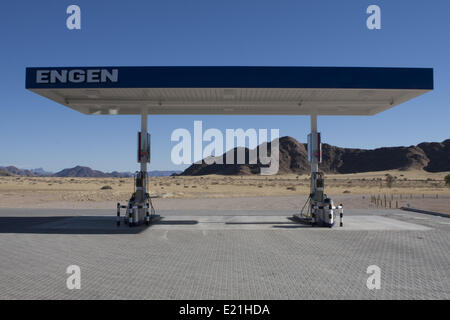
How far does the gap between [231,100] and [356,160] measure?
180 meters

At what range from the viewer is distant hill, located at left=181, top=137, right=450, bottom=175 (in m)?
163

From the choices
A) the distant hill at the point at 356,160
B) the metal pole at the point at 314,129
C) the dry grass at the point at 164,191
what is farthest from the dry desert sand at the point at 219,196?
the distant hill at the point at 356,160

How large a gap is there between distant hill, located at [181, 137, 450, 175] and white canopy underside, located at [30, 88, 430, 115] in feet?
466

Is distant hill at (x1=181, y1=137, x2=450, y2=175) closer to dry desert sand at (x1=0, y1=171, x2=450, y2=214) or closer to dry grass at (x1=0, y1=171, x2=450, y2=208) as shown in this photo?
dry grass at (x1=0, y1=171, x2=450, y2=208)

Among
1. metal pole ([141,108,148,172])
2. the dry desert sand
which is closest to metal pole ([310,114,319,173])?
metal pole ([141,108,148,172])

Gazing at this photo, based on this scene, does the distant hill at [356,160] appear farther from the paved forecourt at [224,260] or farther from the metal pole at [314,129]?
the paved forecourt at [224,260]

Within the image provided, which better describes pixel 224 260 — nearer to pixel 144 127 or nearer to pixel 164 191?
pixel 144 127

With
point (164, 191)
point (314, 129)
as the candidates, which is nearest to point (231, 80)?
point (314, 129)

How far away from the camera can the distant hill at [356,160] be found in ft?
534

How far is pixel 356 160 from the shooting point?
184000 millimetres

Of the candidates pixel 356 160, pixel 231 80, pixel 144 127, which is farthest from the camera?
pixel 356 160

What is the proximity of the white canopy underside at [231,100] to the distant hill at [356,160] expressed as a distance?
466ft

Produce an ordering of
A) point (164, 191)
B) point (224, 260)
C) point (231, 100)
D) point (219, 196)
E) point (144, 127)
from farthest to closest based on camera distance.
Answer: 1. point (164, 191)
2. point (219, 196)
3. point (231, 100)
4. point (144, 127)
5. point (224, 260)
